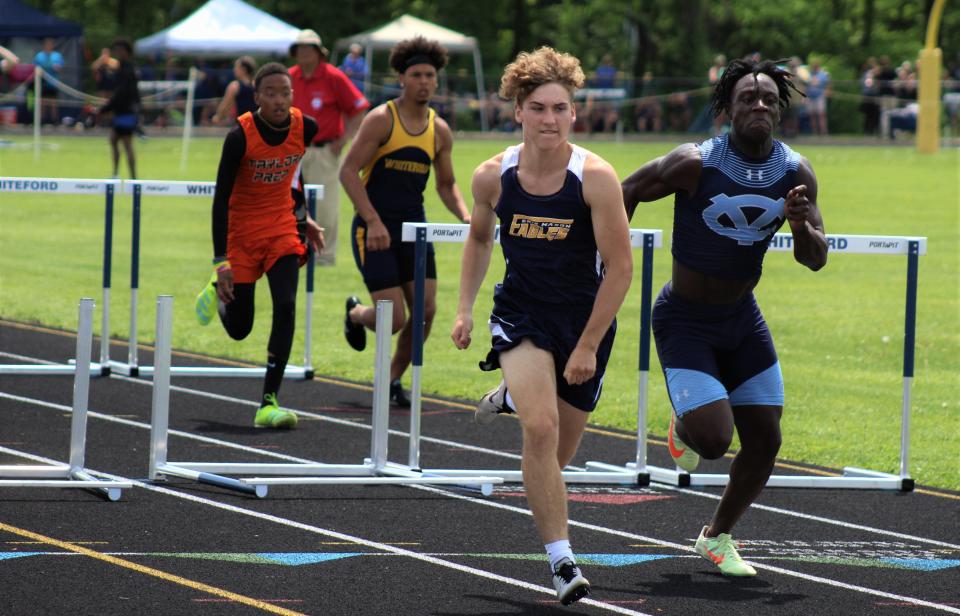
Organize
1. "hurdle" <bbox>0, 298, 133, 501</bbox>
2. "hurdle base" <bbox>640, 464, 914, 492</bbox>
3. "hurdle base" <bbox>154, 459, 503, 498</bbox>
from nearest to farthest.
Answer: "hurdle" <bbox>0, 298, 133, 501</bbox>
"hurdle base" <bbox>154, 459, 503, 498</bbox>
"hurdle base" <bbox>640, 464, 914, 492</bbox>

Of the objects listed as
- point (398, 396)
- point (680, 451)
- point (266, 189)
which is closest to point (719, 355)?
point (680, 451)

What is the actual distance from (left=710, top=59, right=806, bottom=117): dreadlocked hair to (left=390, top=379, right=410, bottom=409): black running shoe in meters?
4.16

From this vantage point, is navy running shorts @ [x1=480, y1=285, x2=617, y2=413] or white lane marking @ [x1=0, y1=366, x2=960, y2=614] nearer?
navy running shorts @ [x1=480, y1=285, x2=617, y2=413]

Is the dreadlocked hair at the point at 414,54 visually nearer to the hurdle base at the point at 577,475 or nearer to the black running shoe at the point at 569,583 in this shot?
the hurdle base at the point at 577,475

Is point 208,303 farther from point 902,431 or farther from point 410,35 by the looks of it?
point 410,35

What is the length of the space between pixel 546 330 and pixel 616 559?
1.29 m

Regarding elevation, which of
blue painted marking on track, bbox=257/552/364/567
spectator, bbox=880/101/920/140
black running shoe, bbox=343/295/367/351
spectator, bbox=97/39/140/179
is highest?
spectator, bbox=880/101/920/140

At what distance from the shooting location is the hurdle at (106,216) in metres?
10.4

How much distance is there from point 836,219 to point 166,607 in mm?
19289

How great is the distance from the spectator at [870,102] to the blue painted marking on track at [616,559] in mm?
41127

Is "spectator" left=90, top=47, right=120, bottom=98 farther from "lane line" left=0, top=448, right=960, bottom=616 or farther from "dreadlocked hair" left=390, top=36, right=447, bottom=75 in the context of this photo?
"lane line" left=0, top=448, right=960, bottom=616

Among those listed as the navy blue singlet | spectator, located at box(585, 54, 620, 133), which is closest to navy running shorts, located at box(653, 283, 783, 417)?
the navy blue singlet

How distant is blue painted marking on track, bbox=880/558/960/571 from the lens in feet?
22.9

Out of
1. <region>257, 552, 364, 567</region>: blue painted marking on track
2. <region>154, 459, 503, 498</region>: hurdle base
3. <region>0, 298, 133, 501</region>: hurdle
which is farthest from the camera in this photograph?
<region>154, 459, 503, 498</region>: hurdle base
